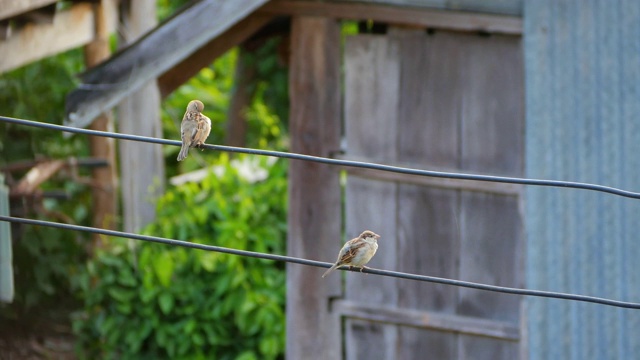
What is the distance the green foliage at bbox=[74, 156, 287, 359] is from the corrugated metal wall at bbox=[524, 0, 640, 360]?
3.16 m

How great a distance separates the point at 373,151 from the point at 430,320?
116 cm

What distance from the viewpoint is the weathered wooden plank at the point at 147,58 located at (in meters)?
7.17

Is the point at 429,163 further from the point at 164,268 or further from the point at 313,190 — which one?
the point at 164,268

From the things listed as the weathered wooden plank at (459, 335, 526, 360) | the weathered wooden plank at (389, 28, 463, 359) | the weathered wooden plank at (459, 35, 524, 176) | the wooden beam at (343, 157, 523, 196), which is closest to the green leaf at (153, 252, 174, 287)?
the wooden beam at (343, 157, 523, 196)

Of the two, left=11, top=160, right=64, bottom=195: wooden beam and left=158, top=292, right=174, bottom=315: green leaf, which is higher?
left=11, top=160, right=64, bottom=195: wooden beam

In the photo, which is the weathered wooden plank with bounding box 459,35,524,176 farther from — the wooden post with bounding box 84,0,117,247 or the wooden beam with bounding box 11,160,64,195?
the wooden post with bounding box 84,0,117,247

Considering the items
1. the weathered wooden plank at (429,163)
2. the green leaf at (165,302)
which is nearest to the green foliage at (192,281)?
the green leaf at (165,302)

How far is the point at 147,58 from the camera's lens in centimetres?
723

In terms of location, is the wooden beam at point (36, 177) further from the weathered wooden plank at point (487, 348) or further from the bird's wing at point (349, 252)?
the weathered wooden plank at point (487, 348)

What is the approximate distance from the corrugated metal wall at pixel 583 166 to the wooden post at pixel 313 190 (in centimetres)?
132

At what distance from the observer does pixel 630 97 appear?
6.87 metres

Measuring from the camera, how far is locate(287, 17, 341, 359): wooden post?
24.5 feet

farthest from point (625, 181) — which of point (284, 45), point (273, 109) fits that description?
point (273, 109)

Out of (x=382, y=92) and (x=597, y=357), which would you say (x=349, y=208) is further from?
(x=597, y=357)
